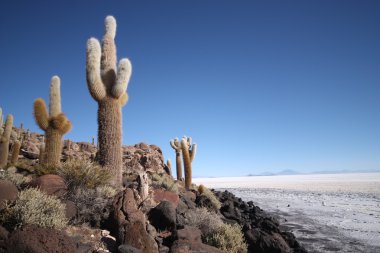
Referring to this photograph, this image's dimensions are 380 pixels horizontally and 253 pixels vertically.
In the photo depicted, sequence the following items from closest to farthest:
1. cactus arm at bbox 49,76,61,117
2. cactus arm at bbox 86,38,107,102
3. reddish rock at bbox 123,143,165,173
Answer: cactus arm at bbox 86,38,107,102
cactus arm at bbox 49,76,61,117
reddish rock at bbox 123,143,165,173

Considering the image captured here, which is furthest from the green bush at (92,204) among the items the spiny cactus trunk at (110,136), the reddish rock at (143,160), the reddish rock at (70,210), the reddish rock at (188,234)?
the reddish rock at (143,160)

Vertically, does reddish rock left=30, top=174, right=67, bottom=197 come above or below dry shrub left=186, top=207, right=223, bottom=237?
above

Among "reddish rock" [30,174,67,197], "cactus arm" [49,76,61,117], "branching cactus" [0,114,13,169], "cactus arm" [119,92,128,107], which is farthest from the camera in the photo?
"branching cactus" [0,114,13,169]

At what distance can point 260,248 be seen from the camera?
915 cm

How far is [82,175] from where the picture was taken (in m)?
8.70

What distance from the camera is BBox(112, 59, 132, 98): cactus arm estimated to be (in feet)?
38.9

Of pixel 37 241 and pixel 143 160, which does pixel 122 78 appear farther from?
pixel 143 160

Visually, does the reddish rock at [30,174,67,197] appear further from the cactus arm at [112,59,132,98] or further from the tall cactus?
the cactus arm at [112,59,132,98]

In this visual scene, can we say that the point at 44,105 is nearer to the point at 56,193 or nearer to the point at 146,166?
the point at 56,193

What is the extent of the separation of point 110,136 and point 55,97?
3.75 meters

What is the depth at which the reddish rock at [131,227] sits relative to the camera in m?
6.25

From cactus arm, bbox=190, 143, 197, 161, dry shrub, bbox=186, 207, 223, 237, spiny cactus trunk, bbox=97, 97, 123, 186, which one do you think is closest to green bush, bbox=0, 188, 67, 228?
dry shrub, bbox=186, 207, 223, 237

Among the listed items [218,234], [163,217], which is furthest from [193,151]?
[163,217]

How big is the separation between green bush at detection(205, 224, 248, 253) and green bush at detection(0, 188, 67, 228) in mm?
4085
